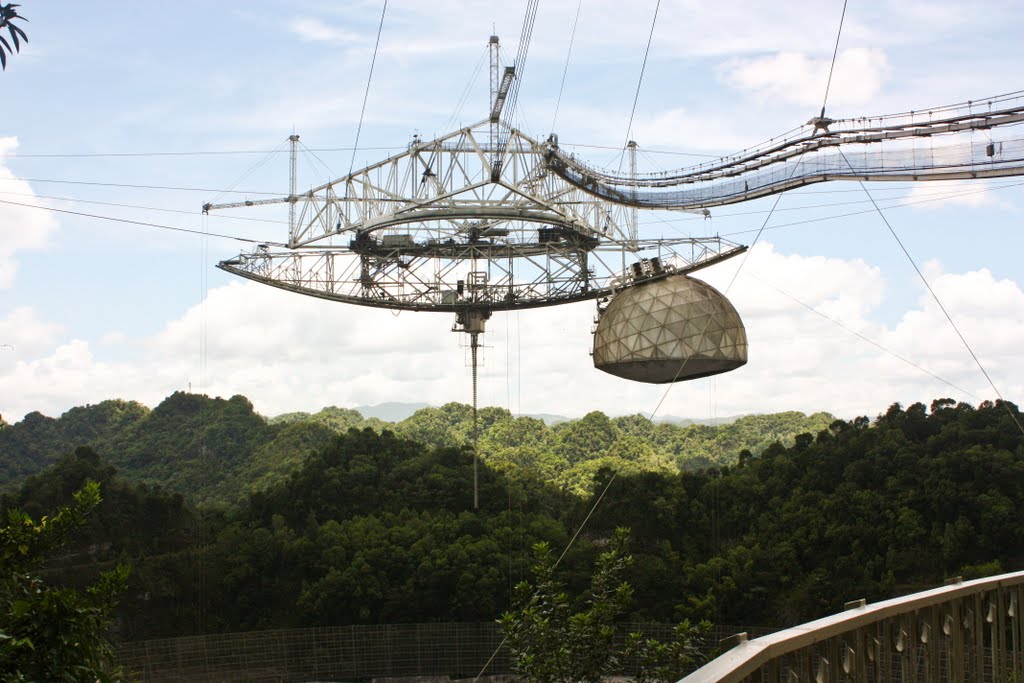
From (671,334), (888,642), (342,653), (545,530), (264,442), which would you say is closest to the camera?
(888,642)

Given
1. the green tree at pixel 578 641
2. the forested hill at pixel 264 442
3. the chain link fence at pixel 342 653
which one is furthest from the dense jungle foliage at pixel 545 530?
the green tree at pixel 578 641

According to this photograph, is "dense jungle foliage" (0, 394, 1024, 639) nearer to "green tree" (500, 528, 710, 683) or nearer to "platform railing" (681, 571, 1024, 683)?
"green tree" (500, 528, 710, 683)

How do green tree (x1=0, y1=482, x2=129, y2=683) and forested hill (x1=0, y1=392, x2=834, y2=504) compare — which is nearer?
green tree (x1=0, y1=482, x2=129, y2=683)

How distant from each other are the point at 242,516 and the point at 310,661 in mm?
10310

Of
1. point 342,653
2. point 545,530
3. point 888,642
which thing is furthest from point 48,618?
point 545,530

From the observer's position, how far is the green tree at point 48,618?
5.51m

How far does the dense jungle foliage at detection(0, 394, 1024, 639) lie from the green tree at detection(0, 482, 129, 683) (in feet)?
71.6

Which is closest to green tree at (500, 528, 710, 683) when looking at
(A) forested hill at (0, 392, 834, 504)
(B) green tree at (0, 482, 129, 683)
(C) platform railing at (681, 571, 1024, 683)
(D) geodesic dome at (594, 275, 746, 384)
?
(B) green tree at (0, 482, 129, 683)

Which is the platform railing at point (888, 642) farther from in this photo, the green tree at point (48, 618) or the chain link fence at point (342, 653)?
the chain link fence at point (342, 653)

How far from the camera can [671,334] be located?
23109 mm

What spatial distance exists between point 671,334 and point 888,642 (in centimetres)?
1899

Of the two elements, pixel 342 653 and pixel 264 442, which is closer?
pixel 342 653

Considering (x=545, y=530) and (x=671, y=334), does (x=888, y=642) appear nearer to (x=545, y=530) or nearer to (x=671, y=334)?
(x=671, y=334)

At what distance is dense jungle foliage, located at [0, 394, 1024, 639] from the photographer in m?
31.9
